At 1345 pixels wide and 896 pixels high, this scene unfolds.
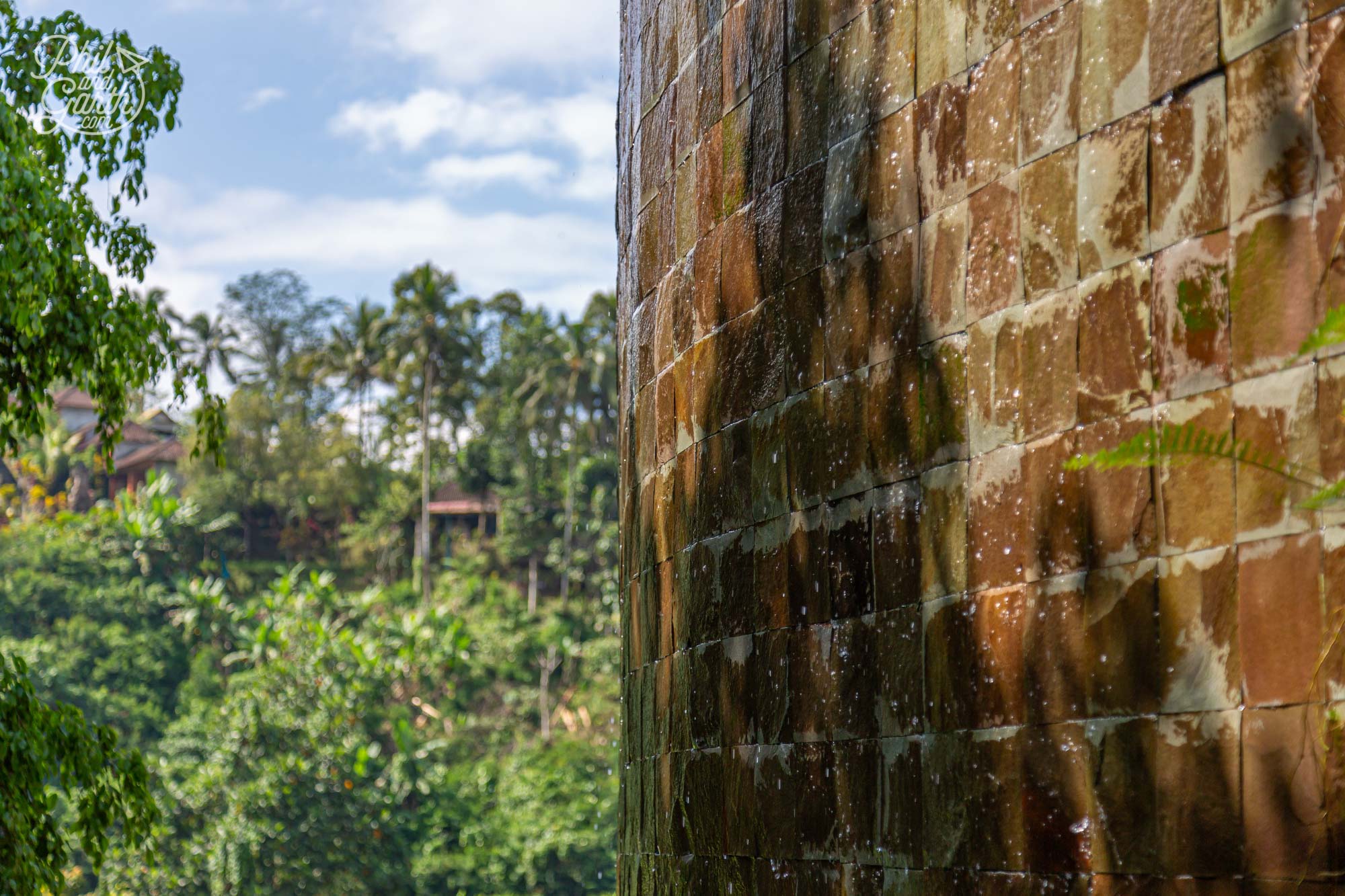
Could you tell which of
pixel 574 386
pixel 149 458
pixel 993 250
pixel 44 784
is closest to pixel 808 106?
pixel 993 250

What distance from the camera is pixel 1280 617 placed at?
6.86ft

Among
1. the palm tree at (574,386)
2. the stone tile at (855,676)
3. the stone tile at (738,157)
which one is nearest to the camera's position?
the stone tile at (855,676)

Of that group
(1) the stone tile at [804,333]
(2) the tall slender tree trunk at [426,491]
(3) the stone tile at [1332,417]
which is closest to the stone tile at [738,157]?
(1) the stone tile at [804,333]

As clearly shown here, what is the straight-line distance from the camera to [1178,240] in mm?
2287

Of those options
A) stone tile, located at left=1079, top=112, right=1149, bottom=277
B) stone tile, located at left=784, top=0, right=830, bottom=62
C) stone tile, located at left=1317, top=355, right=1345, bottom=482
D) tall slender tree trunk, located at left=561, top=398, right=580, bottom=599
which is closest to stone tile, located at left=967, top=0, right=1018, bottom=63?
stone tile, located at left=1079, top=112, right=1149, bottom=277

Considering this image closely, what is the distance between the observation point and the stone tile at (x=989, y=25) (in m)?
2.69

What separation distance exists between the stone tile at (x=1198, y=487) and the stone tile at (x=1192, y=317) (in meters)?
0.03

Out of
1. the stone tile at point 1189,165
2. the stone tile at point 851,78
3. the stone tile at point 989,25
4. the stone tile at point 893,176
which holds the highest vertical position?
the stone tile at point 851,78

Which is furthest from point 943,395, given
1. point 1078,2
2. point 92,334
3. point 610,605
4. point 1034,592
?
point 610,605

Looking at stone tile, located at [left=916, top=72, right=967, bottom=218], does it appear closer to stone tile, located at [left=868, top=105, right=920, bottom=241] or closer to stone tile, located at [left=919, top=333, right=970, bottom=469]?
stone tile, located at [left=868, top=105, right=920, bottom=241]

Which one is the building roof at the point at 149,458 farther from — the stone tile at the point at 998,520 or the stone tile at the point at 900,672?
the stone tile at the point at 998,520

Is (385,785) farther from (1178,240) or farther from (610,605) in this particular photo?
(1178,240)

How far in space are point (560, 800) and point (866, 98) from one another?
2625 centimetres

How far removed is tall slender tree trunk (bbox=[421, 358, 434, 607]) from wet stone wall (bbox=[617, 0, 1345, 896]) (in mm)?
35362
